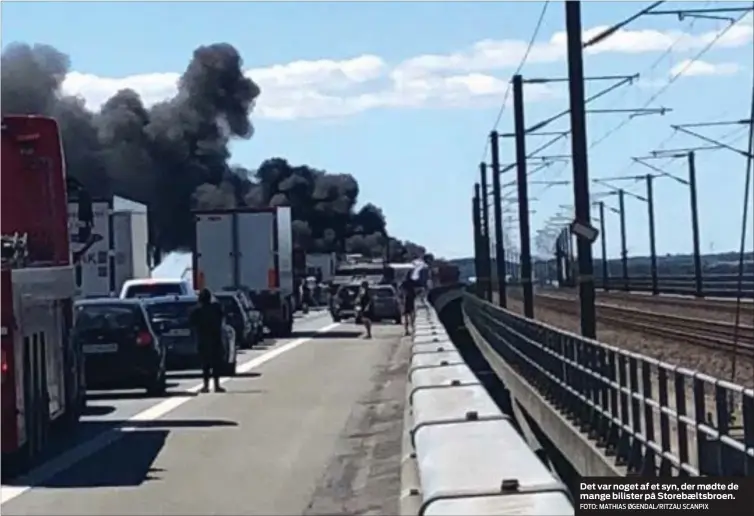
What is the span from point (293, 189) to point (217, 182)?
2568 inches

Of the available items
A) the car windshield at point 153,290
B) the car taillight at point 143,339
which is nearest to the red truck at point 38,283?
the car taillight at point 143,339

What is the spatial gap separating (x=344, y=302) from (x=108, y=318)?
51495 mm

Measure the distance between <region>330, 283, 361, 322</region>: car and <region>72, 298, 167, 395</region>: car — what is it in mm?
49796

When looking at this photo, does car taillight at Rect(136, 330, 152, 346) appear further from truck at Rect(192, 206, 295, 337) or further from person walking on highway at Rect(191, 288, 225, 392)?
A: truck at Rect(192, 206, 295, 337)

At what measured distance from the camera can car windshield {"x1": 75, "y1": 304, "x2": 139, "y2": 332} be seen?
92.7 ft

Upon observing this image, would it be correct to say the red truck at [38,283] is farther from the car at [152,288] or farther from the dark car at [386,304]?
the dark car at [386,304]

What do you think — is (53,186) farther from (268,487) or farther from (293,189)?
(293,189)

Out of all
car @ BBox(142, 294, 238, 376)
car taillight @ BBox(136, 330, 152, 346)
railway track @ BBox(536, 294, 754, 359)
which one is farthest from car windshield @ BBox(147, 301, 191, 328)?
railway track @ BBox(536, 294, 754, 359)

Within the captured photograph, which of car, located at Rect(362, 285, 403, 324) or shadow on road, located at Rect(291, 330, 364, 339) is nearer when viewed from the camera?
shadow on road, located at Rect(291, 330, 364, 339)

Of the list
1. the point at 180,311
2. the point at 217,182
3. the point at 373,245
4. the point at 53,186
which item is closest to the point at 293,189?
the point at 373,245

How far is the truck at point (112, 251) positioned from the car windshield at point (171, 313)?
453 cm

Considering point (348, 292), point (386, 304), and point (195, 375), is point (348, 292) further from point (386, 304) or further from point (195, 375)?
point (195, 375)

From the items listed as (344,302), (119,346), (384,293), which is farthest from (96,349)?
(344,302)

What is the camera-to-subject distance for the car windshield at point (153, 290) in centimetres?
4556
